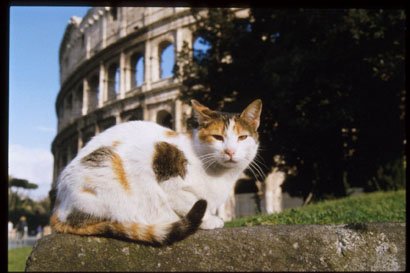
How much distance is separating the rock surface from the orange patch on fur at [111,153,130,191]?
14.1 inches

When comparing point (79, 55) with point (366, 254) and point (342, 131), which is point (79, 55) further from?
point (366, 254)

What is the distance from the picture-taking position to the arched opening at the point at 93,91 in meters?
36.4

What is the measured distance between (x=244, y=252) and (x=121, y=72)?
3084 centimetres

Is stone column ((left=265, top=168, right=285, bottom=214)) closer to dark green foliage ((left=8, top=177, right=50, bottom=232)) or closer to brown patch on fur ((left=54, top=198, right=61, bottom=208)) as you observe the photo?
dark green foliage ((left=8, top=177, right=50, bottom=232))

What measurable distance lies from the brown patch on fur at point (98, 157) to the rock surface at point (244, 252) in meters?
0.48

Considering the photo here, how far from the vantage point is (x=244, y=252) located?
2.98 meters

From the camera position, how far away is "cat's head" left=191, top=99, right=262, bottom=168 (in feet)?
10.3

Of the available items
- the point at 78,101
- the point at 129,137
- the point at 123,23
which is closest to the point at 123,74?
the point at 123,23

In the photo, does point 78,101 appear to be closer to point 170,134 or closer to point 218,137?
point 170,134

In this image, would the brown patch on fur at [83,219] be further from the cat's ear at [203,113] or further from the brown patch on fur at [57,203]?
the cat's ear at [203,113]

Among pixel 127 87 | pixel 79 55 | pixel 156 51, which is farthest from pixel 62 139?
pixel 156 51

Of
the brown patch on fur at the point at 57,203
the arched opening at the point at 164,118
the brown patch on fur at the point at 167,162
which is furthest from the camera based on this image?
the arched opening at the point at 164,118

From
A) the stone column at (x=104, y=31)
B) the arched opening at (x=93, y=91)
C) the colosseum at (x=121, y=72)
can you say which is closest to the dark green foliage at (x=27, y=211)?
Answer: the colosseum at (x=121, y=72)

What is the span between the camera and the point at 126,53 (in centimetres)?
3322
